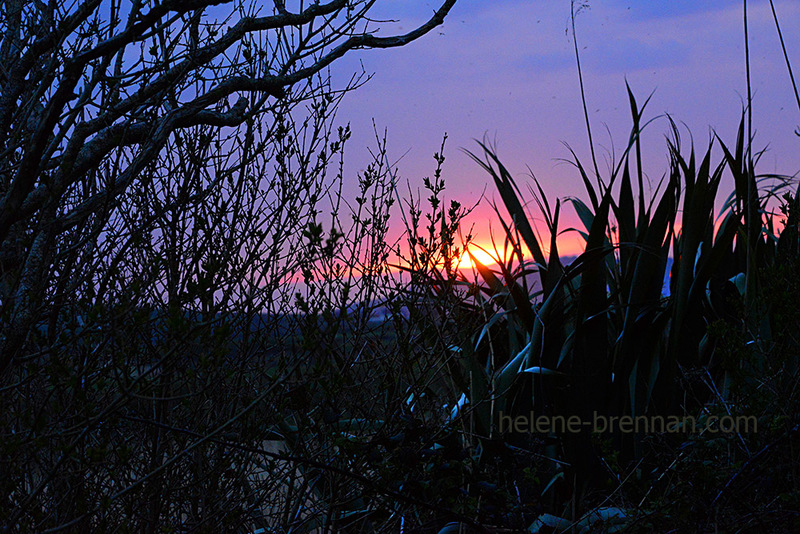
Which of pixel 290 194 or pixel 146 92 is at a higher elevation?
pixel 146 92

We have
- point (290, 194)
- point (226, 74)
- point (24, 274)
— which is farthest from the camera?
point (226, 74)

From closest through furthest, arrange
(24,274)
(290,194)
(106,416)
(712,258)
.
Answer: (106,416) → (24,274) → (290,194) → (712,258)

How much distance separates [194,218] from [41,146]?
1.02 metres

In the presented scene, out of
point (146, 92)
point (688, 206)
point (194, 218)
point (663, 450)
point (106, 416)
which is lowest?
point (663, 450)

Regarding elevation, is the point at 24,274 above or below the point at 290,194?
below

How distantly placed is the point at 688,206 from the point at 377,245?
1.59 meters

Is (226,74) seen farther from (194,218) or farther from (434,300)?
(434,300)

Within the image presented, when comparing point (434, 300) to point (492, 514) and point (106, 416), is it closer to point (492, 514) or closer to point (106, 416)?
point (492, 514)

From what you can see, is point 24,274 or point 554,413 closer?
point 24,274

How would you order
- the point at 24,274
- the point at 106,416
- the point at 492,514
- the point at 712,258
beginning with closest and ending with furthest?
the point at 106,416 < the point at 24,274 < the point at 492,514 < the point at 712,258

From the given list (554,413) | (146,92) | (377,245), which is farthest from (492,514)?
(146,92)

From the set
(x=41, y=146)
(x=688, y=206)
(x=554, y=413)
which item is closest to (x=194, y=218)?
(x=41, y=146)

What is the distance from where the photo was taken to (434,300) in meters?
3.03

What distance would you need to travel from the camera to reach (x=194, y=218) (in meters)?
2.73
